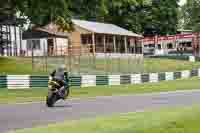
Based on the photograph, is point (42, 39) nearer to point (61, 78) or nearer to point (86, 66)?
point (86, 66)

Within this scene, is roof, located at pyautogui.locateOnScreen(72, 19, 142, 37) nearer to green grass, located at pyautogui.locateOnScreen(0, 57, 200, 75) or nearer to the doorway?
the doorway

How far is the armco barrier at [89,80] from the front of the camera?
3311 cm

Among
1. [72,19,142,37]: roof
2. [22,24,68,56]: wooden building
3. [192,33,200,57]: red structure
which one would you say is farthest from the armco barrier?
[192,33,200,57]: red structure

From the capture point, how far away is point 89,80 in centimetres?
3806

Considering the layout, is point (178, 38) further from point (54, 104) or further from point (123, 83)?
point (54, 104)

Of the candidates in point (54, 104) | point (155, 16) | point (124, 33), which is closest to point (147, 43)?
point (155, 16)

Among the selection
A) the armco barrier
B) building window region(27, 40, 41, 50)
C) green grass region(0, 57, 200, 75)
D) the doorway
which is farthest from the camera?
building window region(27, 40, 41, 50)

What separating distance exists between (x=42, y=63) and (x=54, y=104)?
969 inches

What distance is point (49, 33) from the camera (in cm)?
6412

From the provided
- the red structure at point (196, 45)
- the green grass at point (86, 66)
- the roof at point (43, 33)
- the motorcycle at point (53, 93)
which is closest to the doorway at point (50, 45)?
the roof at point (43, 33)

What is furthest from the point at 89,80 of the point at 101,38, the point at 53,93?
the point at 101,38

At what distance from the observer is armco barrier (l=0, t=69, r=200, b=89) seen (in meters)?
33.1

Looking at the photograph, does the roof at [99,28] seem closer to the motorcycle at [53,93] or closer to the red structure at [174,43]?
the red structure at [174,43]

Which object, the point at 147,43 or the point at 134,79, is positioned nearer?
the point at 134,79
